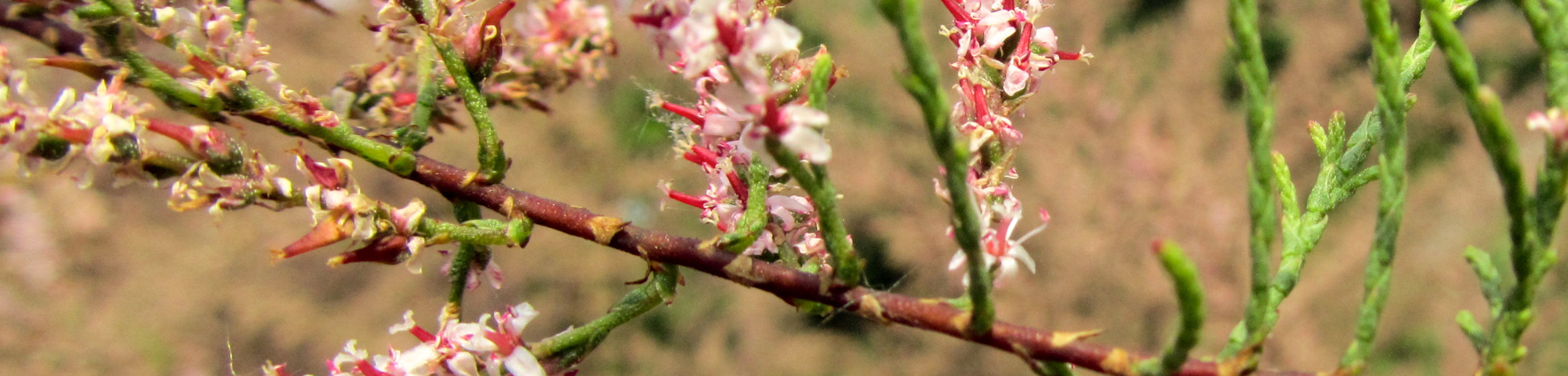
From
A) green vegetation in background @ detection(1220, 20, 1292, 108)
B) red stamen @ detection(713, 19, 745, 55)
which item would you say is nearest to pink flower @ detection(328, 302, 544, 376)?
red stamen @ detection(713, 19, 745, 55)

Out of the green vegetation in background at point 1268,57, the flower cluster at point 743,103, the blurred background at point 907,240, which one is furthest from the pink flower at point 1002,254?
the green vegetation in background at point 1268,57

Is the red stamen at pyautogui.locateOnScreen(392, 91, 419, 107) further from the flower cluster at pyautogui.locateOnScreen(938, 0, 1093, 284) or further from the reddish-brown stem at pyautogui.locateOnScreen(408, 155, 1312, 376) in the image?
the flower cluster at pyautogui.locateOnScreen(938, 0, 1093, 284)

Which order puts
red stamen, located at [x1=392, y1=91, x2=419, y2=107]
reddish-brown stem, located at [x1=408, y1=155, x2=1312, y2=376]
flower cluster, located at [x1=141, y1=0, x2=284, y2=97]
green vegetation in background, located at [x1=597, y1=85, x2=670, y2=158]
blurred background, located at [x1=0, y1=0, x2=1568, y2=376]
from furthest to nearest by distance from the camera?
1. green vegetation in background, located at [x1=597, y1=85, x2=670, y2=158]
2. blurred background, located at [x1=0, y1=0, x2=1568, y2=376]
3. red stamen, located at [x1=392, y1=91, x2=419, y2=107]
4. flower cluster, located at [x1=141, y1=0, x2=284, y2=97]
5. reddish-brown stem, located at [x1=408, y1=155, x2=1312, y2=376]

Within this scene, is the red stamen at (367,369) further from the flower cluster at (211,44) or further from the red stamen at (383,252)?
the flower cluster at (211,44)

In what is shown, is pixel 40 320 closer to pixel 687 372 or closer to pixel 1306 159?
pixel 687 372

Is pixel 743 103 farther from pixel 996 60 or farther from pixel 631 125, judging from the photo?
pixel 631 125
